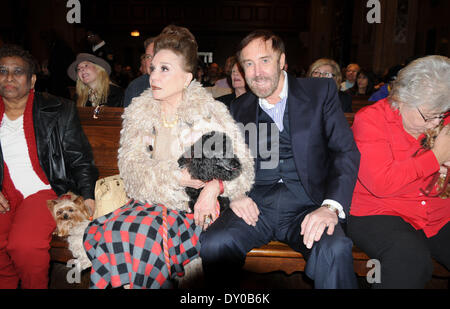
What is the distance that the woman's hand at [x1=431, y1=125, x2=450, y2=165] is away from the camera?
6.01 feet

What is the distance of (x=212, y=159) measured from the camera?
1.90 meters

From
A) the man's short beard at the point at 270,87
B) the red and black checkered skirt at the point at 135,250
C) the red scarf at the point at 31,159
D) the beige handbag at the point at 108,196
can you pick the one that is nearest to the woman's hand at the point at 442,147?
the man's short beard at the point at 270,87

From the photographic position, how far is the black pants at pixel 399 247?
5.45ft

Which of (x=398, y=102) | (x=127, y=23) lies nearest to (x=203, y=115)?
(x=398, y=102)

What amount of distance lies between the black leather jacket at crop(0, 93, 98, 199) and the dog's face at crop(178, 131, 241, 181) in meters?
0.91

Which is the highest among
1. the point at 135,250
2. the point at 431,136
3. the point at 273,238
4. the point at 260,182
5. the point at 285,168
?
the point at 431,136

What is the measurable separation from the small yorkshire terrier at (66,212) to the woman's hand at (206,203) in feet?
2.95

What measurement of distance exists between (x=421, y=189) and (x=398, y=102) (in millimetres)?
569

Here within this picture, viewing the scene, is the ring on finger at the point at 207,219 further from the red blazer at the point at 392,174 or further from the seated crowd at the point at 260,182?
the red blazer at the point at 392,174

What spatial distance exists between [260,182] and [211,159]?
44 centimetres

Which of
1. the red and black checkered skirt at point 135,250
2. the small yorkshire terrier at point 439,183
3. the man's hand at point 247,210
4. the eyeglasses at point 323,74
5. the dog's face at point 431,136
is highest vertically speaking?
the eyeglasses at point 323,74

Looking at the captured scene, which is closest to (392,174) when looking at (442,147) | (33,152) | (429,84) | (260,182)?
(442,147)

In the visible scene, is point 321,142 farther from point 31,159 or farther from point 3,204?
point 3,204

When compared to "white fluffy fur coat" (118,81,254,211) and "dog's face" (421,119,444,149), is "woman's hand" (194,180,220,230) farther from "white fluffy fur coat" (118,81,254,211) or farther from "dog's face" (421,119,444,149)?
"dog's face" (421,119,444,149)
